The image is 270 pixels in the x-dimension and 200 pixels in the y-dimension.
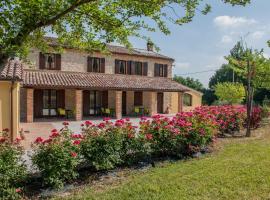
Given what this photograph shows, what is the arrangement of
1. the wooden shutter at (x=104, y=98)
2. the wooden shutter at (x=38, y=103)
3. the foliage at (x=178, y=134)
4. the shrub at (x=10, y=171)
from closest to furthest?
1. the shrub at (x=10, y=171)
2. the foliage at (x=178, y=134)
3. the wooden shutter at (x=38, y=103)
4. the wooden shutter at (x=104, y=98)

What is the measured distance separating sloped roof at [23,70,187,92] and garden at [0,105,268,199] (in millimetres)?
13254

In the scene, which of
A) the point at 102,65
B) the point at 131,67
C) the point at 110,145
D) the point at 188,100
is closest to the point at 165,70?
the point at 131,67

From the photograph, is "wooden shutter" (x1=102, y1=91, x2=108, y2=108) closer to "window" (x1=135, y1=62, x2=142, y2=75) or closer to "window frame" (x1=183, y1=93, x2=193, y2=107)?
"window" (x1=135, y1=62, x2=142, y2=75)

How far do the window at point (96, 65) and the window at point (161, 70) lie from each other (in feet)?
20.7

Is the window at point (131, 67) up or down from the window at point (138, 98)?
up

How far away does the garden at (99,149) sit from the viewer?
5289 mm

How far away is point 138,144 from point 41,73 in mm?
16483

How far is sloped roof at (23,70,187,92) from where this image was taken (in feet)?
65.0

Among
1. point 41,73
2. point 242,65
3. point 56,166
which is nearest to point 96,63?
point 41,73

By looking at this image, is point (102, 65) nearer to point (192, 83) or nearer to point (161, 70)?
point (161, 70)

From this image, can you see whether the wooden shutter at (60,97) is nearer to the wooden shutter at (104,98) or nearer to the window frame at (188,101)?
the wooden shutter at (104,98)

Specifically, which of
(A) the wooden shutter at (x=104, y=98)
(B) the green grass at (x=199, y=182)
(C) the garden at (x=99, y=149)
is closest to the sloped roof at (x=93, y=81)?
(A) the wooden shutter at (x=104, y=98)

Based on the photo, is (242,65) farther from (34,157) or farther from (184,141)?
(34,157)

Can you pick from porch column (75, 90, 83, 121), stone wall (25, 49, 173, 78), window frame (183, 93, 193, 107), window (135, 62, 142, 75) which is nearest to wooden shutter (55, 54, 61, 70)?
stone wall (25, 49, 173, 78)
